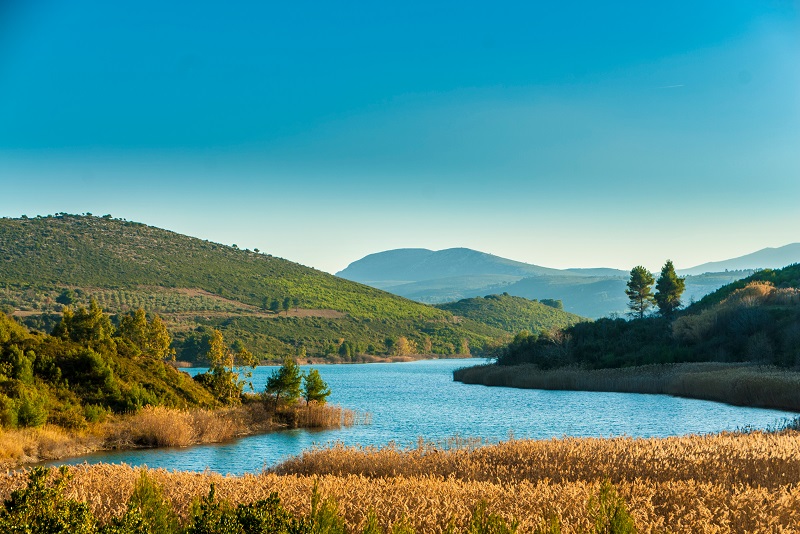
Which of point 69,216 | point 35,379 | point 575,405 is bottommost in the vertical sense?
point 575,405

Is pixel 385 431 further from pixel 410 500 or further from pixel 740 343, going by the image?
pixel 740 343

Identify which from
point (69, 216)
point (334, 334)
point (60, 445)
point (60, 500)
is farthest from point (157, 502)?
point (69, 216)

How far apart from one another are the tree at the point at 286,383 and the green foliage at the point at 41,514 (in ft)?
92.1

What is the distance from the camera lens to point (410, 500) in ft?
37.0

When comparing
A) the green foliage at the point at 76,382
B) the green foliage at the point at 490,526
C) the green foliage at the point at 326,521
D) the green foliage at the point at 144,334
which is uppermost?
the green foliage at the point at 144,334

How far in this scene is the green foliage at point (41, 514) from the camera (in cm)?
808

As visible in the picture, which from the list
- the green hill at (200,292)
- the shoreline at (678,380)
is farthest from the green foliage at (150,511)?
the green hill at (200,292)

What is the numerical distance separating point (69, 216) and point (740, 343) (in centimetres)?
12513

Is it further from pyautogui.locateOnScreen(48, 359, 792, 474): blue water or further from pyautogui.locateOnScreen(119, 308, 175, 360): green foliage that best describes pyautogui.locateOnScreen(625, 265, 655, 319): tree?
pyautogui.locateOnScreen(119, 308, 175, 360): green foliage

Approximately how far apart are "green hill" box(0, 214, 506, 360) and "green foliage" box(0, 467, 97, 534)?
79682mm

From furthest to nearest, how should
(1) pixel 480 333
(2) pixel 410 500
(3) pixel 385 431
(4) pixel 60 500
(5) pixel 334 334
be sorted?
(1) pixel 480 333 < (5) pixel 334 334 < (3) pixel 385 431 < (2) pixel 410 500 < (4) pixel 60 500

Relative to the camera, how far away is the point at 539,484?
12.2 m

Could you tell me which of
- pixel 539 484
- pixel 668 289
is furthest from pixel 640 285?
pixel 539 484

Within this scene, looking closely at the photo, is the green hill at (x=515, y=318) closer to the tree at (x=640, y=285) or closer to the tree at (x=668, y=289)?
the tree at (x=640, y=285)
